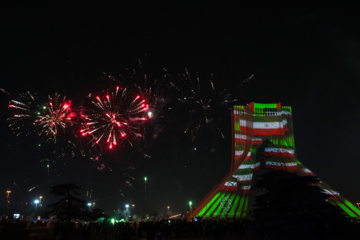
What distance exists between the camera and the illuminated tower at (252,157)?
37000 millimetres

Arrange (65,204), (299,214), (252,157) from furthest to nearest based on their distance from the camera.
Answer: (252,157) < (65,204) < (299,214)

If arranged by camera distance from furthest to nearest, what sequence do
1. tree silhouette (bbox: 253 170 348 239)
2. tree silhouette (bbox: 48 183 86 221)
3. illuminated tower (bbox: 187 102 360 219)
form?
illuminated tower (bbox: 187 102 360 219)
tree silhouette (bbox: 48 183 86 221)
tree silhouette (bbox: 253 170 348 239)

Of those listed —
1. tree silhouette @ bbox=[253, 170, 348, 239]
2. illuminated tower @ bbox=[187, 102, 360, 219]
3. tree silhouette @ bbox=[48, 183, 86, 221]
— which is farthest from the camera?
illuminated tower @ bbox=[187, 102, 360, 219]

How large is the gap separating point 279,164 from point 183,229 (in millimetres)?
17815

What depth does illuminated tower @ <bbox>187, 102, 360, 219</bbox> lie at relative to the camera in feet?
121

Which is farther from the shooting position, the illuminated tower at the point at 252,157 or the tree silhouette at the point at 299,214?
the illuminated tower at the point at 252,157

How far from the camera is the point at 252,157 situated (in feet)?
140

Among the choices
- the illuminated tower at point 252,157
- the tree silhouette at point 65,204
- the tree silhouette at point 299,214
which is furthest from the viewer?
the illuminated tower at point 252,157

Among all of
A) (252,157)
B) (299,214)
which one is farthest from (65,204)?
(252,157)

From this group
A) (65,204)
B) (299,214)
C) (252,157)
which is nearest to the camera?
(299,214)

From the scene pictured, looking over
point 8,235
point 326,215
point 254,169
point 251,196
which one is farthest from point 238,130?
point 8,235

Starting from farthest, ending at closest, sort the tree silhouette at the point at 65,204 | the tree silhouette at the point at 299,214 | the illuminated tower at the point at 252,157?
1. the illuminated tower at the point at 252,157
2. the tree silhouette at the point at 65,204
3. the tree silhouette at the point at 299,214

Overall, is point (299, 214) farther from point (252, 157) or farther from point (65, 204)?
point (252, 157)

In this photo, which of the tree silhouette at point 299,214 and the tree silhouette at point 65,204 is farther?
the tree silhouette at point 65,204
